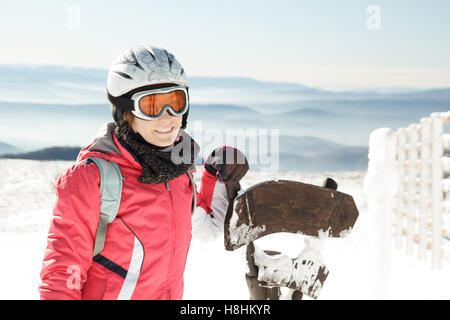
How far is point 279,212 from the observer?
2.25m

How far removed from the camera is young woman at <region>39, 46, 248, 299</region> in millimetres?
1853

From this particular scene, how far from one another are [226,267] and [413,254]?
3.49 metres

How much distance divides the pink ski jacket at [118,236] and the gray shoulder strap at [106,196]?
23 millimetres

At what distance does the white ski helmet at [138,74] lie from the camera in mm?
2154

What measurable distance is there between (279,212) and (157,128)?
0.73 metres

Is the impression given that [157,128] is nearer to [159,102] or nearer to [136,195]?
[159,102]

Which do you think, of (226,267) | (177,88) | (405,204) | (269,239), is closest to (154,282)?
(177,88)

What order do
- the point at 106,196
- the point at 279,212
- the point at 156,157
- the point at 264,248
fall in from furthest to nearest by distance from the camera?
1. the point at 264,248
2. the point at 279,212
3. the point at 156,157
4. the point at 106,196

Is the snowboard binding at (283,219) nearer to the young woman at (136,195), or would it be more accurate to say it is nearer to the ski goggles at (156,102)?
the young woman at (136,195)

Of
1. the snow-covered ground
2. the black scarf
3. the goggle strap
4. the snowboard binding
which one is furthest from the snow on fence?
the goggle strap

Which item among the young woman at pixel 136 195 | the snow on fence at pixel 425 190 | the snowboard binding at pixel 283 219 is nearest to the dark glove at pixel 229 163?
the young woman at pixel 136 195

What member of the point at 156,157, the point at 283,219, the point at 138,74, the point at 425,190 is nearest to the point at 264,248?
the point at 425,190

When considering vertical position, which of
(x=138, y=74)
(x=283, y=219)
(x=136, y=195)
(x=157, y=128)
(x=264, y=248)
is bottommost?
(x=264, y=248)
